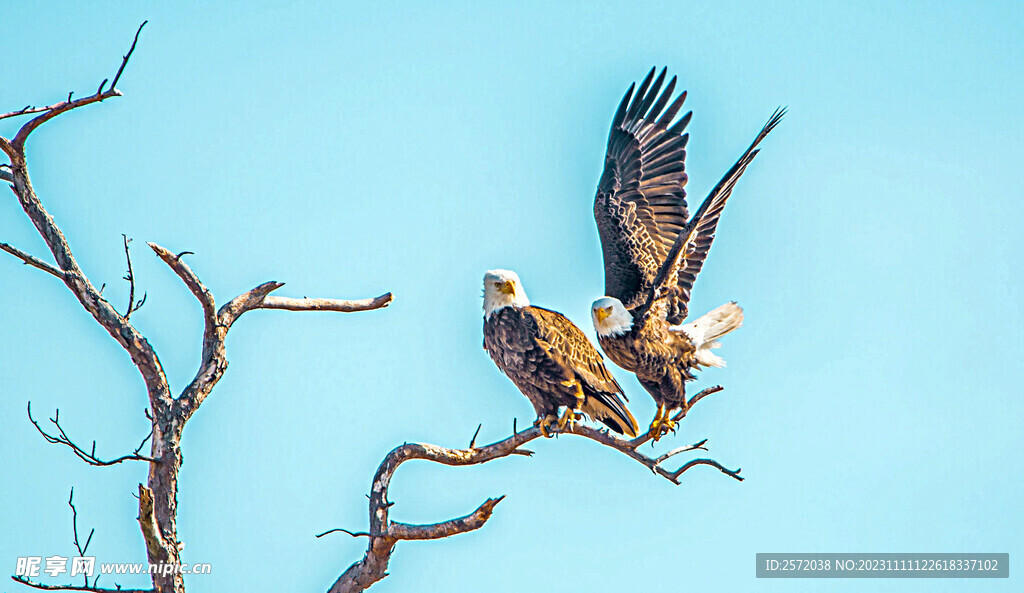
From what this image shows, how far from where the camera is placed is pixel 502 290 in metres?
6.79

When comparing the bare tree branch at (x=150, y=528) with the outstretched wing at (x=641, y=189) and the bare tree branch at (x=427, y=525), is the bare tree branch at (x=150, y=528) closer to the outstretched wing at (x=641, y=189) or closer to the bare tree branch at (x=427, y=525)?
the bare tree branch at (x=427, y=525)

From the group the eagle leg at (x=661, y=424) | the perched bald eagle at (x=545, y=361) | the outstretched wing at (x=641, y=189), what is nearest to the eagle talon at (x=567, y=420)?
the perched bald eagle at (x=545, y=361)

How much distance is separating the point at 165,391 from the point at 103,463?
59 centimetres

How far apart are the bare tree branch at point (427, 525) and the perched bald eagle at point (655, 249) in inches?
53.3

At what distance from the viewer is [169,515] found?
18.7 ft

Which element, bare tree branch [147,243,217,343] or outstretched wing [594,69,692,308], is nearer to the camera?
bare tree branch [147,243,217,343]

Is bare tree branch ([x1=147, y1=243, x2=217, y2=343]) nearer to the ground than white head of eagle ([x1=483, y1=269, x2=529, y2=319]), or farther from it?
nearer to the ground

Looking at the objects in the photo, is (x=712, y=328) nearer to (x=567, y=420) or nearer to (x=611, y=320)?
(x=611, y=320)

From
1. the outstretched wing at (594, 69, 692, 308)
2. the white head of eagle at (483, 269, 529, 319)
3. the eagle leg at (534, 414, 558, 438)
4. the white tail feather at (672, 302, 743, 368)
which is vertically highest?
the outstretched wing at (594, 69, 692, 308)

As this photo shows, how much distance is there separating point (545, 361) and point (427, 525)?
1286 millimetres

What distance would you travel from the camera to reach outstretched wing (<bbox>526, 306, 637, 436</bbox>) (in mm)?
6668

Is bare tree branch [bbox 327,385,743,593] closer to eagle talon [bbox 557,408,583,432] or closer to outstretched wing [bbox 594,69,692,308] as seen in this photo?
eagle talon [bbox 557,408,583,432]

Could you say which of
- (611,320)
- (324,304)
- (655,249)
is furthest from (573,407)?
(655,249)

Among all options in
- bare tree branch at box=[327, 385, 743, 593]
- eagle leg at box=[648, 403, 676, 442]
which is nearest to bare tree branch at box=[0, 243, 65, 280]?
bare tree branch at box=[327, 385, 743, 593]
